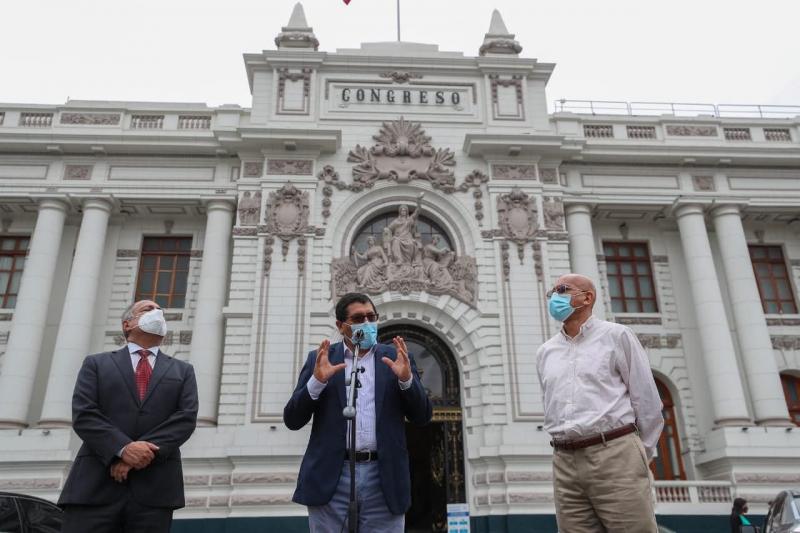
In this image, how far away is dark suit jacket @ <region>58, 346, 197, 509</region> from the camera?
425 centimetres

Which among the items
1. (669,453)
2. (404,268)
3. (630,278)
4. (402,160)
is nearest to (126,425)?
(404,268)

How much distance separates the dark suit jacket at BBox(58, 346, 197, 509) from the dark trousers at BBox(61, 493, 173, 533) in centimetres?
5

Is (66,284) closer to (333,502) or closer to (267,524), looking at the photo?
(267,524)

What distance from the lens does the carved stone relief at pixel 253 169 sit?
17609 millimetres

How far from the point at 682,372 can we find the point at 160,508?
1661 cm

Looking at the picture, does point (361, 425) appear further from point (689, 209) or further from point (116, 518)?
point (689, 209)

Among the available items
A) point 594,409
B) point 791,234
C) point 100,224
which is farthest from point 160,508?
point 791,234

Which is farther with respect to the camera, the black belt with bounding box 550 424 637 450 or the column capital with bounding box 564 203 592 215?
the column capital with bounding box 564 203 592 215

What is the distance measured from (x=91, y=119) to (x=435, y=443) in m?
13.9

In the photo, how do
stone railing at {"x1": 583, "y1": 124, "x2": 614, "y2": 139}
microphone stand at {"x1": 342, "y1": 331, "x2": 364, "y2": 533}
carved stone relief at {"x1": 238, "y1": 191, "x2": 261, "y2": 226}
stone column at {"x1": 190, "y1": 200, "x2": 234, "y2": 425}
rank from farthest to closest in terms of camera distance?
stone railing at {"x1": 583, "y1": 124, "x2": 614, "y2": 139}, carved stone relief at {"x1": 238, "y1": 191, "x2": 261, "y2": 226}, stone column at {"x1": 190, "y1": 200, "x2": 234, "y2": 425}, microphone stand at {"x1": 342, "y1": 331, "x2": 364, "y2": 533}

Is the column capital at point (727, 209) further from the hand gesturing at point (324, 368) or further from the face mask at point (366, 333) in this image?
the hand gesturing at point (324, 368)

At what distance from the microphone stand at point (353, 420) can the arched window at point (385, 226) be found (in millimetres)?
13250

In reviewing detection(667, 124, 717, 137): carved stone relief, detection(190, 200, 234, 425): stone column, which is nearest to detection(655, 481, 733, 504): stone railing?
detection(667, 124, 717, 137): carved stone relief

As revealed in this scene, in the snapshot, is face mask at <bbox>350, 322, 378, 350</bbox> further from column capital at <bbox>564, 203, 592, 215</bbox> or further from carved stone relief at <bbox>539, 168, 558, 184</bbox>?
column capital at <bbox>564, 203, 592, 215</bbox>
